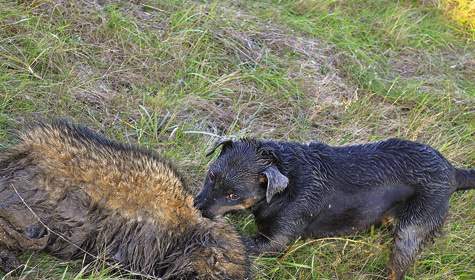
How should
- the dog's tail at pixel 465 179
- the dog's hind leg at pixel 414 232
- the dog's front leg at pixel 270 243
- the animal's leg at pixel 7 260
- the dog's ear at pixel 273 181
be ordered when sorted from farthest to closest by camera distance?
the dog's tail at pixel 465 179 < the dog's hind leg at pixel 414 232 < the dog's front leg at pixel 270 243 < the dog's ear at pixel 273 181 < the animal's leg at pixel 7 260

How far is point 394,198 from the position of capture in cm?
396

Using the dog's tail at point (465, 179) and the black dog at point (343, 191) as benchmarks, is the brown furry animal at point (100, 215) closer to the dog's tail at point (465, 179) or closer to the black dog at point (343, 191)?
the black dog at point (343, 191)

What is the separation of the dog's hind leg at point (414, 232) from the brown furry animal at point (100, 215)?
148 centimetres

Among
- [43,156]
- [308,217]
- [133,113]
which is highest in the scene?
[43,156]

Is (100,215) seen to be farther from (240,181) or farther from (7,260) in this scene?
(240,181)

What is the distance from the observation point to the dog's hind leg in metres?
3.85

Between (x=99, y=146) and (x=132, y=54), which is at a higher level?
(x=99, y=146)

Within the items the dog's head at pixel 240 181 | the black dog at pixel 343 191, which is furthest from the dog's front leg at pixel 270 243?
the dog's head at pixel 240 181

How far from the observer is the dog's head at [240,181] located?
3.62 meters

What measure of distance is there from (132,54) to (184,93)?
0.85 meters

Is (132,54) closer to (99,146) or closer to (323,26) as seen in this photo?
(99,146)

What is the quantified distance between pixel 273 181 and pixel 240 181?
282 millimetres

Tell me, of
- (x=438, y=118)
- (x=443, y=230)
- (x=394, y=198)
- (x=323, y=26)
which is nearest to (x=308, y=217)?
(x=394, y=198)

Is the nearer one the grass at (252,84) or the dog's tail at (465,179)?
the dog's tail at (465,179)
